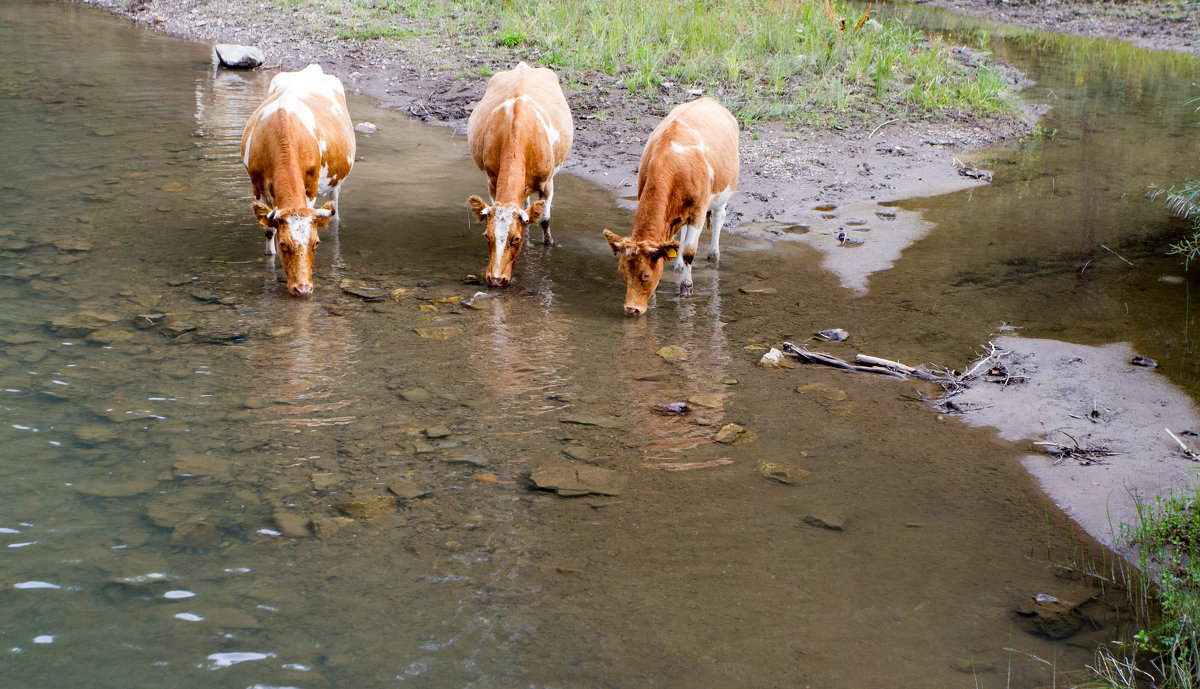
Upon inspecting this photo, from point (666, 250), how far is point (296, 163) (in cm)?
377

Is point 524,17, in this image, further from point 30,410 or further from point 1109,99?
point 30,410

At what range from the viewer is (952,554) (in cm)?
509

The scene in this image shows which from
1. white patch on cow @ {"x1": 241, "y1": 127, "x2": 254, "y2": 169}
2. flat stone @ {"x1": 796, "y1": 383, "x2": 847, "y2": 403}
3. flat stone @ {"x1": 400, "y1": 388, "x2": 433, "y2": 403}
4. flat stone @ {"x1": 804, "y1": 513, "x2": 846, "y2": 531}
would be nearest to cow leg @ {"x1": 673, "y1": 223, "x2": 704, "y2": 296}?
flat stone @ {"x1": 796, "y1": 383, "x2": 847, "y2": 403}

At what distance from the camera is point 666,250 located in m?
8.62

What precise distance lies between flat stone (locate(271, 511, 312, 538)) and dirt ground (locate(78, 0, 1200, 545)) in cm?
442

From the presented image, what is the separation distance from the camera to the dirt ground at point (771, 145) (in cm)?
662

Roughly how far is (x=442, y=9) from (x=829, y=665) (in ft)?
64.8

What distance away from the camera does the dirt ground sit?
6.62 meters

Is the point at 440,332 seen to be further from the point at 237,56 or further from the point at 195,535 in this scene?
the point at 237,56

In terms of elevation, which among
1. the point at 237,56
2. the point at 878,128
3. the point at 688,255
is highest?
the point at 237,56

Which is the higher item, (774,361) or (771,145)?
(771,145)

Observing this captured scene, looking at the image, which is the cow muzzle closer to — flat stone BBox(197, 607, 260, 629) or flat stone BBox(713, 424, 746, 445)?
flat stone BBox(713, 424, 746, 445)

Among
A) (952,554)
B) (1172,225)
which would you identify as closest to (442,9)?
(1172,225)

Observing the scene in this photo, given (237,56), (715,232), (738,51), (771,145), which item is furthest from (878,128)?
(237,56)
